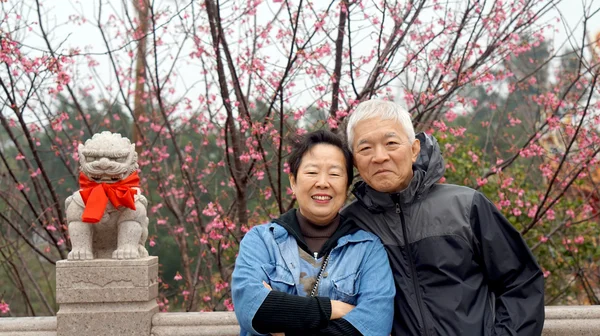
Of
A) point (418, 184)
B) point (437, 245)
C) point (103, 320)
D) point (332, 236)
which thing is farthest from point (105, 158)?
point (437, 245)

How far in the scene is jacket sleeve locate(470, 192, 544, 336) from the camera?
2.35m

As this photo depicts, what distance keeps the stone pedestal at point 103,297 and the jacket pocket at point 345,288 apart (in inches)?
56.5

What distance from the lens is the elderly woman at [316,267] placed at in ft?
7.48

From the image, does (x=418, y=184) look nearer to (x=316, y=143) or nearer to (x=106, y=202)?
(x=316, y=143)

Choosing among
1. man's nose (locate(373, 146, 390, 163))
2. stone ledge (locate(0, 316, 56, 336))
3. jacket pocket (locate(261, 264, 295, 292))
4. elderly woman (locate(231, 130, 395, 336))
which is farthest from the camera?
stone ledge (locate(0, 316, 56, 336))

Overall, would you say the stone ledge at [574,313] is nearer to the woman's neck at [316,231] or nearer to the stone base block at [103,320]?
the woman's neck at [316,231]

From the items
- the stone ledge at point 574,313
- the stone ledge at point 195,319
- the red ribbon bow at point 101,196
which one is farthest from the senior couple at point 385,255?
the red ribbon bow at point 101,196

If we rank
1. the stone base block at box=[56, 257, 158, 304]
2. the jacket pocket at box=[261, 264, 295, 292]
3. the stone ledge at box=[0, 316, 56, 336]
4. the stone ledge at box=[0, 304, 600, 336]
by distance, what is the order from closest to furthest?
1. the jacket pocket at box=[261, 264, 295, 292]
2. the stone ledge at box=[0, 304, 600, 336]
3. the stone base block at box=[56, 257, 158, 304]
4. the stone ledge at box=[0, 316, 56, 336]

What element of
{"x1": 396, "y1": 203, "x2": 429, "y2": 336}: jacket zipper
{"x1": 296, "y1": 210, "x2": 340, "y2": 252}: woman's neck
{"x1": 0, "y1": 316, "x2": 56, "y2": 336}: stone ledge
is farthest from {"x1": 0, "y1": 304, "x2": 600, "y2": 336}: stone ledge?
{"x1": 396, "y1": 203, "x2": 429, "y2": 336}: jacket zipper

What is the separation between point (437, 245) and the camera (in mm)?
2412

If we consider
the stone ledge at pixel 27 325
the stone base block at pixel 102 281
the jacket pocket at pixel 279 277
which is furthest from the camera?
the stone ledge at pixel 27 325

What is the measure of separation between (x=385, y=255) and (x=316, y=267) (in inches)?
11.3

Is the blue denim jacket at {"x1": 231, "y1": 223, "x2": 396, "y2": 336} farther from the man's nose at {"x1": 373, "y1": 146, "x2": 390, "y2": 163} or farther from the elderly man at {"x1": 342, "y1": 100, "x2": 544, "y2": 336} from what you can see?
the man's nose at {"x1": 373, "y1": 146, "x2": 390, "y2": 163}

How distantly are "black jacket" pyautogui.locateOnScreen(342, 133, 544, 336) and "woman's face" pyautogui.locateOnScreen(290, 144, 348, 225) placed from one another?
188mm
